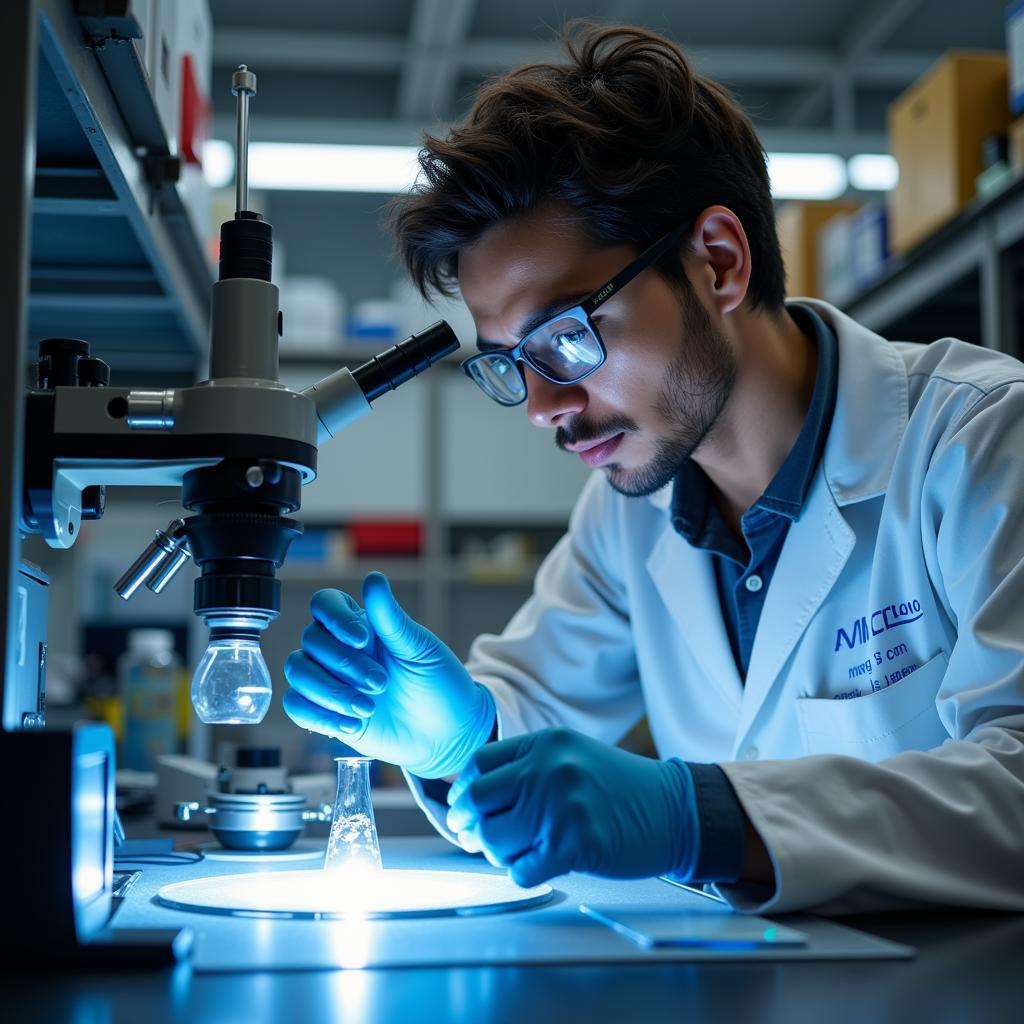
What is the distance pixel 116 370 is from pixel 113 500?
2.52 meters

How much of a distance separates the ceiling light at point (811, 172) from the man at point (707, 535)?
12.2 feet

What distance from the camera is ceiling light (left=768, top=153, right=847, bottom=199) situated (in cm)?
504

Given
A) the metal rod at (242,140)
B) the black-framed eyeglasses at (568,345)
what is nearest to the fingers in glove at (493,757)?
the metal rod at (242,140)

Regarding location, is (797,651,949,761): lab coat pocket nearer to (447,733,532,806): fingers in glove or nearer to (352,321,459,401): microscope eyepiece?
(447,733,532,806): fingers in glove

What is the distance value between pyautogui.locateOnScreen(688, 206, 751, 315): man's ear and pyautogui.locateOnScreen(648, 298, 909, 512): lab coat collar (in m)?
0.17

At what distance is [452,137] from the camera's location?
1455 millimetres

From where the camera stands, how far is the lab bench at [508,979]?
594 mm

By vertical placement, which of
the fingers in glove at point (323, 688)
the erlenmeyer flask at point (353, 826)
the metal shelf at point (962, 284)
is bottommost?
the erlenmeyer flask at point (353, 826)

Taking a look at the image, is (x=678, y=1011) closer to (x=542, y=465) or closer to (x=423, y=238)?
(x=423, y=238)

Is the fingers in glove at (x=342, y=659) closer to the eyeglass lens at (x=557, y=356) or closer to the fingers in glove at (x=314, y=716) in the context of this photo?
the fingers in glove at (x=314, y=716)

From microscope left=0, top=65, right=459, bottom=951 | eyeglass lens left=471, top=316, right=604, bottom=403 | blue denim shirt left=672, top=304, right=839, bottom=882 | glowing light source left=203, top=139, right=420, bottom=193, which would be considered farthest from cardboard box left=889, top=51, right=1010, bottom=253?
glowing light source left=203, top=139, right=420, bottom=193

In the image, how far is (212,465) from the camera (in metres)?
Result: 0.84

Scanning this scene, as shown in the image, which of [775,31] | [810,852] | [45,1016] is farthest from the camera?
[775,31]

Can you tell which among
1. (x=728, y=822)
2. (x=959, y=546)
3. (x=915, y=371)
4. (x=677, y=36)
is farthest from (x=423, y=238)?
(x=677, y=36)
